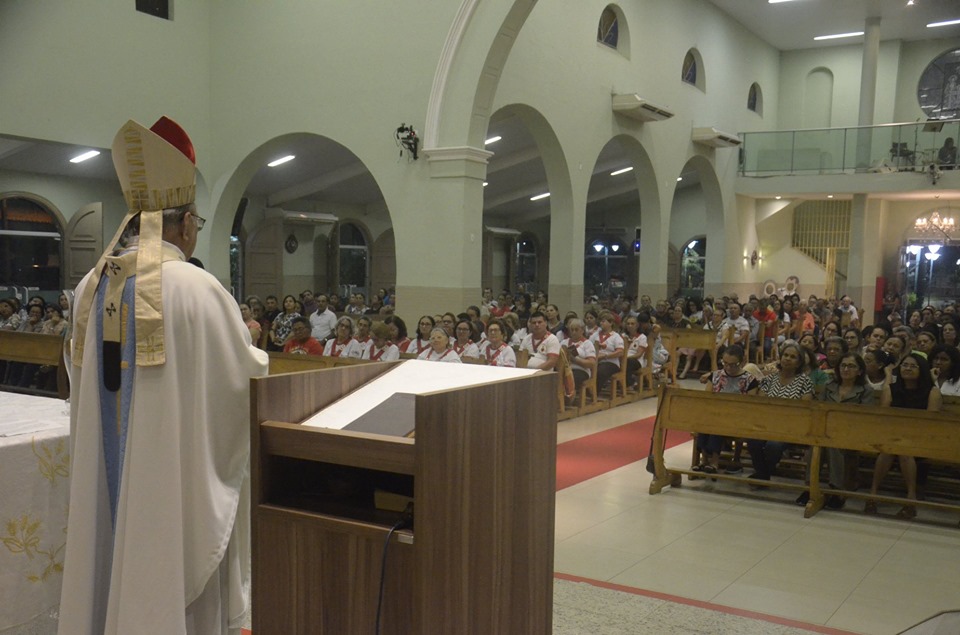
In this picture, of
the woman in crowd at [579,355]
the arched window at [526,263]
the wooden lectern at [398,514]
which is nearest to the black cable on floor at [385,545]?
the wooden lectern at [398,514]

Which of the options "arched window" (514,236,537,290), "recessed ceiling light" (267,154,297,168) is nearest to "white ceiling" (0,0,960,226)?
"recessed ceiling light" (267,154,297,168)

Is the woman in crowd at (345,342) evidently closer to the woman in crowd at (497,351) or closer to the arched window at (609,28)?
the woman in crowd at (497,351)

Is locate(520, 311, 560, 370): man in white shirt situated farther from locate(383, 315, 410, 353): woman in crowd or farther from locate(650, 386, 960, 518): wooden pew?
locate(650, 386, 960, 518): wooden pew

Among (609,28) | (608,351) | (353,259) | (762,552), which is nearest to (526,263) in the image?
(353,259)

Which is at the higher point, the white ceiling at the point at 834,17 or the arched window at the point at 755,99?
the white ceiling at the point at 834,17

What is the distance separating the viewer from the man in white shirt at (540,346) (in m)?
8.46

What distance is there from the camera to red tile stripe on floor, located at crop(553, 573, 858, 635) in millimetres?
3758

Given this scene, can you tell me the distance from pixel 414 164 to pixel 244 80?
312 cm

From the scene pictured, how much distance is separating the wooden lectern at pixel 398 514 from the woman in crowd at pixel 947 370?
5.55 m

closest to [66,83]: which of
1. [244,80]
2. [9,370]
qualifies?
[244,80]

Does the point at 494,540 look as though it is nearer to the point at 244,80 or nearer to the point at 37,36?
the point at 37,36

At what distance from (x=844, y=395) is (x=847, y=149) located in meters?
14.5

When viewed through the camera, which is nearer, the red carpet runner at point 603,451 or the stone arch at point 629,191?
the red carpet runner at point 603,451

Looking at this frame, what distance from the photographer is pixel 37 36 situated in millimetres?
9875
